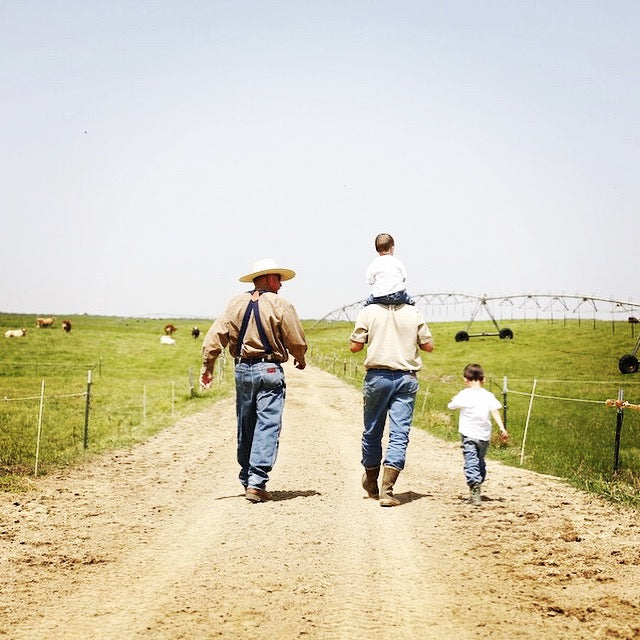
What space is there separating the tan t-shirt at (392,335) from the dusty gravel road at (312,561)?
1.53 metres

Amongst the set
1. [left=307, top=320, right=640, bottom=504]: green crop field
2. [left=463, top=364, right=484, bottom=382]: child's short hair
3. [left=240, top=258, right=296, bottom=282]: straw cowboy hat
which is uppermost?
[left=240, top=258, right=296, bottom=282]: straw cowboy hat

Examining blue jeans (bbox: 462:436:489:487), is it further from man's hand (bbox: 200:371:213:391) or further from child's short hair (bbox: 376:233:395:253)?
man's hand (bbox: 200:371:213:391)

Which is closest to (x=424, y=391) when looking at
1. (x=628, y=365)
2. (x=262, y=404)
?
(x=628, y=365)

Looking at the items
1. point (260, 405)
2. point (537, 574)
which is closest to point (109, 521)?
point (260, 405)

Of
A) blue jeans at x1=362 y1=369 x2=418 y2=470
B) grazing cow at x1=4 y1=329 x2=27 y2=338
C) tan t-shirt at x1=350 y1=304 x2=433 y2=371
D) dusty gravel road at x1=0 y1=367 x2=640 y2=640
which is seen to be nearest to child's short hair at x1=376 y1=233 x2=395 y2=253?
tan t-shirt at x1=350 y1=304 x2=433 y2=371

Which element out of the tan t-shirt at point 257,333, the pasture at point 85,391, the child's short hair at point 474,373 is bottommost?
the pasture at point 85,391

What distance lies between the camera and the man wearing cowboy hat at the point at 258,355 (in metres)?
7.04

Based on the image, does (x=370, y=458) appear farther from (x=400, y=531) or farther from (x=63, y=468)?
(x=63, y=468)

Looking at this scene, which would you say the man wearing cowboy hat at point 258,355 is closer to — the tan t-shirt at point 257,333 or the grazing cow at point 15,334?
the tan t-shirt at point 257,333

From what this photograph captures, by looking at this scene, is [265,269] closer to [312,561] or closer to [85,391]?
[312,561]

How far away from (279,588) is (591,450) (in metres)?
13.8

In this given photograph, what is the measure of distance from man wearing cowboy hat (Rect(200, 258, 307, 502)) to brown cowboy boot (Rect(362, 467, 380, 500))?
1058 millimetres

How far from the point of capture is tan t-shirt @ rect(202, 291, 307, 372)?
7.06 metres

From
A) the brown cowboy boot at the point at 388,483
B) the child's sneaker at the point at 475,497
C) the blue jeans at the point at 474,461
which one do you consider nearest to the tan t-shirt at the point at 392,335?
the brown cowboy boot at the point at 388,483
